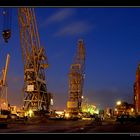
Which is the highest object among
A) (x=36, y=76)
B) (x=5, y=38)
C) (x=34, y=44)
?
(x=34, y=44)

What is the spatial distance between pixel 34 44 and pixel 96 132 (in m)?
34.0

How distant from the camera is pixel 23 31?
38562 mm
